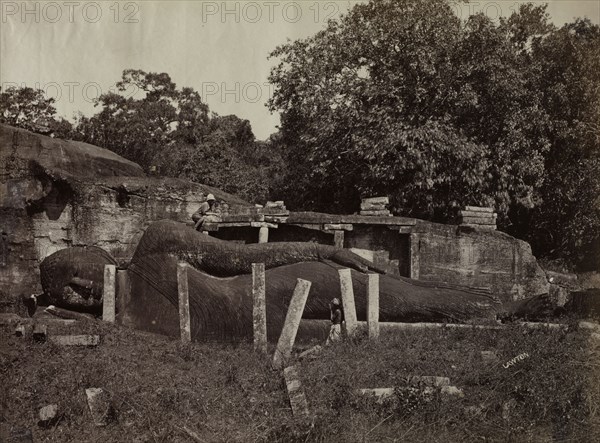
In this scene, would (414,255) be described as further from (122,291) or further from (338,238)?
(122,291)

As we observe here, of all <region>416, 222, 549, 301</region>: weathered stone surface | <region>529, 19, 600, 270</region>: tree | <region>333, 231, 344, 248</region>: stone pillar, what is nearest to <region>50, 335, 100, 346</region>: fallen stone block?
<region>333, 231, 344, 248</region>: stone pillar

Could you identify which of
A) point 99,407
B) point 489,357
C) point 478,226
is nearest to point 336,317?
point 489,357

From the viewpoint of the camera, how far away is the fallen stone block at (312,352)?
7262 millimetres

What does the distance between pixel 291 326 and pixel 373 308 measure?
1151mm

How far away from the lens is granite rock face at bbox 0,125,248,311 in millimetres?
10922

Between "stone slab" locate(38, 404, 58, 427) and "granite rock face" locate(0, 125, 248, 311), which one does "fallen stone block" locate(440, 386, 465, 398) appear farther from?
"granite rock face" locate(0, 125, 248, 311)

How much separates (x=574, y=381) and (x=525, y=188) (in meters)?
10.9

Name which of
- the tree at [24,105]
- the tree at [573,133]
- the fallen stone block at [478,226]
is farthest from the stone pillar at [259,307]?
the tree at [24,105]

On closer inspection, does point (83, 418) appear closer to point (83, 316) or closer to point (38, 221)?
point (83, 316)

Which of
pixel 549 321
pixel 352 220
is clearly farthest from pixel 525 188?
pixel 549 321

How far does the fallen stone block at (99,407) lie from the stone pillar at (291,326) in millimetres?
1801

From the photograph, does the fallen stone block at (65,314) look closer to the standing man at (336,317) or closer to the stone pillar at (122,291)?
the stone pillar at (122,291)

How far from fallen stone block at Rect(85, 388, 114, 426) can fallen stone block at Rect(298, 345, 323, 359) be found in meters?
2.14

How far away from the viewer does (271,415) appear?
586 cm
